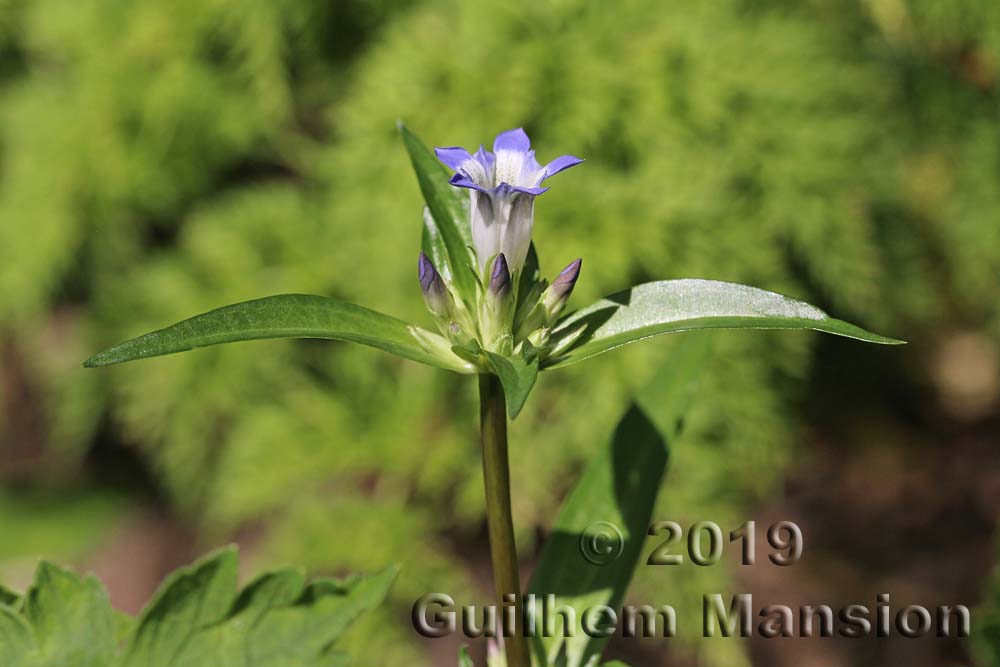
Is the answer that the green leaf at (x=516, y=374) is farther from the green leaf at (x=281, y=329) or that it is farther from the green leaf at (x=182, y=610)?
the green leaf at (x=182, y=610)

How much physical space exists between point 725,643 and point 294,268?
966 mm

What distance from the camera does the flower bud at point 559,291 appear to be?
0.48 m

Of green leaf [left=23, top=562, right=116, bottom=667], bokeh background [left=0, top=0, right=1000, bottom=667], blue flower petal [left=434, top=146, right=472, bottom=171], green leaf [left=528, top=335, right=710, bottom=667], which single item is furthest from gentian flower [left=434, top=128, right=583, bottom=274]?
bokeh background [left=0, top=0, right=1000, bottom=667]

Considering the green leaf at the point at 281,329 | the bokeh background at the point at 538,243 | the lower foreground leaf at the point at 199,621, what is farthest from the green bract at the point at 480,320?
the bokeh background at the point at 538,243

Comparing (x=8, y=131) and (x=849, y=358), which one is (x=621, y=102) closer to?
(x=849, y=358)

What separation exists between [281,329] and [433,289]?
0.10 m

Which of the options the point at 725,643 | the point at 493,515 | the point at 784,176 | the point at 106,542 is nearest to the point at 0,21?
the point at 106,542

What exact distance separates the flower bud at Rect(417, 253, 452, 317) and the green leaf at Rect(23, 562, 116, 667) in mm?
209

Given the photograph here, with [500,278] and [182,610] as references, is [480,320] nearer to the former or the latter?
[500,278]

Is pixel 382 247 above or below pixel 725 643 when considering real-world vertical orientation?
above

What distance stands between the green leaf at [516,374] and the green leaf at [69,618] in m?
0.23

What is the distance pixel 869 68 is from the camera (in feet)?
5.86

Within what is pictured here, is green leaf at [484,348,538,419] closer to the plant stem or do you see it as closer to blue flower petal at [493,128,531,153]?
the plant stem

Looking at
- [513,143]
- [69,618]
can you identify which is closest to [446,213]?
[513,143]
